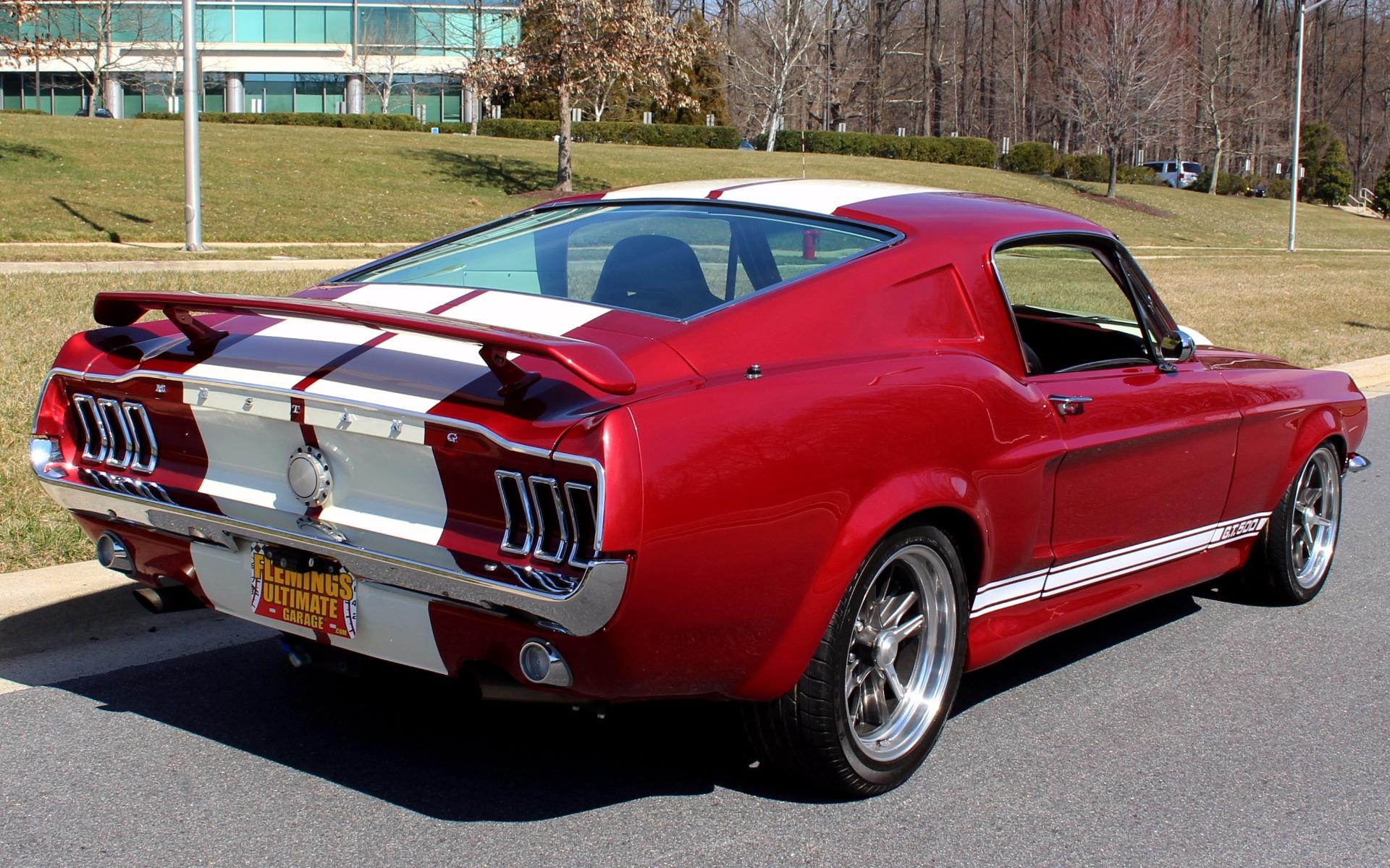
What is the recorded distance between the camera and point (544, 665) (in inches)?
121

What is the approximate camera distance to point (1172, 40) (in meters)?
57.9

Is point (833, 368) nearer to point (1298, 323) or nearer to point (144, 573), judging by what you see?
point (144, 573)

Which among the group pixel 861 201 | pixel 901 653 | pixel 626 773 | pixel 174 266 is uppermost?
pixel 861 201

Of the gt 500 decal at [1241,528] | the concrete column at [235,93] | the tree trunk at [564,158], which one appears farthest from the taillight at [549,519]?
the concrete column at [235,93]

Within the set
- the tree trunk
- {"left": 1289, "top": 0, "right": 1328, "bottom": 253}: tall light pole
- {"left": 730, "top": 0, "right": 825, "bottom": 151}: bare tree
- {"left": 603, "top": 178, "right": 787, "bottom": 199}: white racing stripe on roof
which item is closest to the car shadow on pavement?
{"left": 603, "top": 178, "right": 787, "bottom": 199}: white racing stripe on roof

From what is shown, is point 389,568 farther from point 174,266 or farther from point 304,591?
point 174,266

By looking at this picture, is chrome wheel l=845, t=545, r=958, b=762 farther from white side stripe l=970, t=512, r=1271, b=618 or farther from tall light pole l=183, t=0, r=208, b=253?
tall light pole l=183, t=0, r=208, b=253

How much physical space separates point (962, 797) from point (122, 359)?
2522 mm

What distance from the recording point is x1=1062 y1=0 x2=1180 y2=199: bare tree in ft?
159

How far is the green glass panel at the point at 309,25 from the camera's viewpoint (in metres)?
71.5

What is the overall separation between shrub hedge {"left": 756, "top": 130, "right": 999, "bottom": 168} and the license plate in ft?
171

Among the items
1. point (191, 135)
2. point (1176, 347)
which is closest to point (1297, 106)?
point (191, 135)

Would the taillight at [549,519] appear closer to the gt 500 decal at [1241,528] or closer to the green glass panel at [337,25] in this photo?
the gt 500 decal at [1241,528]

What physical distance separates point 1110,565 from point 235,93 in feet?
243
